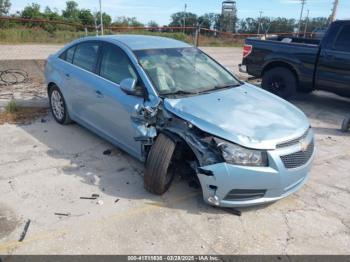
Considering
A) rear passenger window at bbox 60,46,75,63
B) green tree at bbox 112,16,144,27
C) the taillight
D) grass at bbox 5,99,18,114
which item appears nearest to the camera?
rear passenger window at bbox 60,46,75,63

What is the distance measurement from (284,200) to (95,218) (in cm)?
210

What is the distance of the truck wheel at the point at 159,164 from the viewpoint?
140 inches

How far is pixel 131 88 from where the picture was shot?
3934mm

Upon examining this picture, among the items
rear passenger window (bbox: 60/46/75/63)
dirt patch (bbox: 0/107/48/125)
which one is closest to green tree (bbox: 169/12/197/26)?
dirt patch (bbox: 0/107/48/125)

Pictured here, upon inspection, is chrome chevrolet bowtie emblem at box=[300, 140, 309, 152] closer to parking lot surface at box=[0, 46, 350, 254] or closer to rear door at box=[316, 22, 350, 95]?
parking lot surface at box=[0, 46, 350, 254]

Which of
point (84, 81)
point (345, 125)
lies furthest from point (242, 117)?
point (345, 125)

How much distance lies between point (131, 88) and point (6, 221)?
1.91 metres

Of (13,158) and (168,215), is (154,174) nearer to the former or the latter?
(168,215)

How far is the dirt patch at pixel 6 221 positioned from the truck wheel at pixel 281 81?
256 inches

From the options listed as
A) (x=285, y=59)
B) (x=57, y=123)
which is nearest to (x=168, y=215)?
(x=57, y=123)

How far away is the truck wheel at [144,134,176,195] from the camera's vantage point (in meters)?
3.54

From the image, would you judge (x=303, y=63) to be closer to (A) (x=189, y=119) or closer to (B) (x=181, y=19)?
(A) (x=189, y=119)

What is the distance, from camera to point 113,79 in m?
4.52

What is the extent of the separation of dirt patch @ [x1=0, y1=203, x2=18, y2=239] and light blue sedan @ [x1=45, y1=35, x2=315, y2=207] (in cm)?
138
